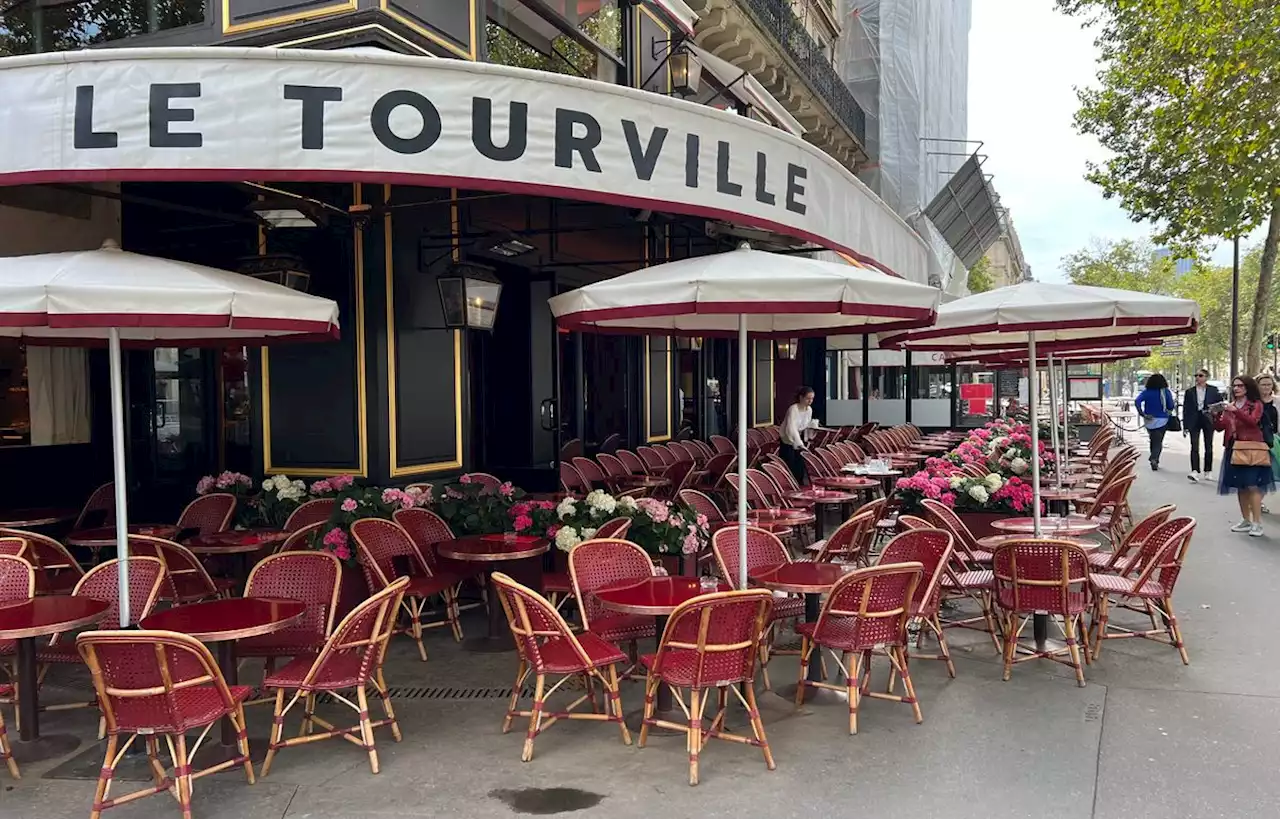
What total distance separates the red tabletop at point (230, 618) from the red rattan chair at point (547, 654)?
102 centimetres

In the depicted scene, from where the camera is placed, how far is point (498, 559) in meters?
5.77

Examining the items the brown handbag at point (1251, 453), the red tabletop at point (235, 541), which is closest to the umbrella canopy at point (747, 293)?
the red tabletop at point (235, 541)

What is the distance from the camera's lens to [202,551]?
6.17 m

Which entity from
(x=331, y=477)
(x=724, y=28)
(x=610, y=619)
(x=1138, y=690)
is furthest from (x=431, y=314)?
(x=724, y=28)

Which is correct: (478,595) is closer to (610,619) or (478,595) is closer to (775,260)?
(610,619)

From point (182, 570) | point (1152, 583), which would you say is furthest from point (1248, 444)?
point (182, 570)

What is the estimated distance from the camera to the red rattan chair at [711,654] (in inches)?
157

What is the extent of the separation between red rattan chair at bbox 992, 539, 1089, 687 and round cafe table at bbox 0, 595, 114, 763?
194 inches

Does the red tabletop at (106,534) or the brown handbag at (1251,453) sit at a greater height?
the brown handbag at (1251,453)

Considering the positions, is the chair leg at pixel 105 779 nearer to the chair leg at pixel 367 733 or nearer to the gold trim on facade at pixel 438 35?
the chair leg at pixel 367 733

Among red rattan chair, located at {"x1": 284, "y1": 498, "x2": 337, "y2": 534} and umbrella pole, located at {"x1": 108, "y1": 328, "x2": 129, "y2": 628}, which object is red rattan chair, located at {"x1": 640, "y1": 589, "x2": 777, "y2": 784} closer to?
umbrella pole, located at {"x1": 108, "y1": 328, "x2": 129, "y2": 628}

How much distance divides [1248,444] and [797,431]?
16.7ft

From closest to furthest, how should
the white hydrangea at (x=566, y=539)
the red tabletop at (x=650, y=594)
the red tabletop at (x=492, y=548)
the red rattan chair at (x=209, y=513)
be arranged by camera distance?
the red tabletop at (x=650, y=594) → the red tabletop at (x=492, y=548) → the white hydrangea at (x=566, y=539) → the red rattan chair at (x=209, y=513)

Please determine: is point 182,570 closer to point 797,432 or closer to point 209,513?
point 209,513
